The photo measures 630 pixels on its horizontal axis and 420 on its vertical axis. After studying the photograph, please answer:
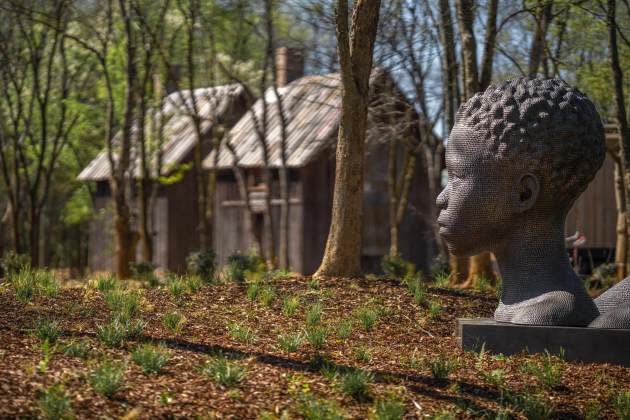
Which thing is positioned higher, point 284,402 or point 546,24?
point 546,24

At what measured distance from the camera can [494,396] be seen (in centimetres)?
718

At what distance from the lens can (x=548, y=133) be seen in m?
8.31

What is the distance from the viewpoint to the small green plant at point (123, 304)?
8899 millimetres

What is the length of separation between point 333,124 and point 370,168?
281cm

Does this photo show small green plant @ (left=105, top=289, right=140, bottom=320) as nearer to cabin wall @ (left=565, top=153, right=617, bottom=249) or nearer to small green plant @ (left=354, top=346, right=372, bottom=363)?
small green plant @ (left=354, top=346, right=372, bottom=363)

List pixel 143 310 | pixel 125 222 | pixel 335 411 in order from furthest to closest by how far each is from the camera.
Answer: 1. pixel 125 222
2. pixel 143 310
3. pixel 335 411

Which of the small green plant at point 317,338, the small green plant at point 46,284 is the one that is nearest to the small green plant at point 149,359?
the small green plant at point 317,338

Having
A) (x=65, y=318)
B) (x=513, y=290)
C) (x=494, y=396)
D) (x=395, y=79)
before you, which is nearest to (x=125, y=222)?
(x=395, y=79)

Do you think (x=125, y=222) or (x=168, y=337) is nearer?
(x=168, y=337)

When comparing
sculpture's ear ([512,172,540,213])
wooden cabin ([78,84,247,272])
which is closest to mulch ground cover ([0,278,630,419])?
sculpture's ear ([512,172,540,213])

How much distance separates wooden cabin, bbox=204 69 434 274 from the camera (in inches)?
1080

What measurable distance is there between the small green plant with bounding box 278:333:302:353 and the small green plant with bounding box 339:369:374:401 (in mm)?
1141

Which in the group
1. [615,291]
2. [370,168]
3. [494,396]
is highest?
[370,168]

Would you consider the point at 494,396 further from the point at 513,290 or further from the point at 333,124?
the point at 333,124
